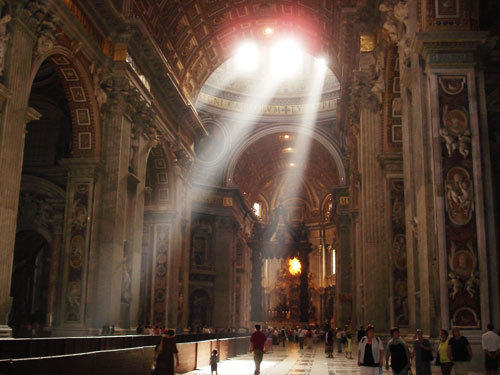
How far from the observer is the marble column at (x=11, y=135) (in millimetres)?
11414

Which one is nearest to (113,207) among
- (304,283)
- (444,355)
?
(444,355)

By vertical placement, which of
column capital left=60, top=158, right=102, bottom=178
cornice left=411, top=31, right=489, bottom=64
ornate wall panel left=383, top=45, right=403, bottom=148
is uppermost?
ornate wall panel left=383, top=45, right=403, bottom=148

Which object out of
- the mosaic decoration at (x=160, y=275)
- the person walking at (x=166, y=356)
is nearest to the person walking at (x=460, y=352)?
the person walking at (x=166, y=356)

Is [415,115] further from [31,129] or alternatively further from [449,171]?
[31,129]

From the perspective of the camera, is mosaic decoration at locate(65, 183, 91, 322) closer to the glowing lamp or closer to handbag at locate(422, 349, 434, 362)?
handbag at locate(422, 349, 434, 362)

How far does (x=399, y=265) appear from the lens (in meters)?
13.9

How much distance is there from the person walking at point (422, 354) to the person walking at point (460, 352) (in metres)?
0.26

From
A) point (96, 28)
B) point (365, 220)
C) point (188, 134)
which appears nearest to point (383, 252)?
point (365, 220)

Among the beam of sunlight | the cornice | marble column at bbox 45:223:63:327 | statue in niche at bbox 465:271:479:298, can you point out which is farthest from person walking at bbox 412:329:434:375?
the beam of sunlight

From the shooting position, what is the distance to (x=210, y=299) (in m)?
33.8

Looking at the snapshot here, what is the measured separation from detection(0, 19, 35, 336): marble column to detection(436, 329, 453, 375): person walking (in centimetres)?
790

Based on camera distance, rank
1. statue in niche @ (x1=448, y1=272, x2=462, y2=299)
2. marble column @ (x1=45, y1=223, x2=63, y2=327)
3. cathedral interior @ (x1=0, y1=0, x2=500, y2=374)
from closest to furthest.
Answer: statue in niche @ (x1=448, y1=272, x2=462, y2=299)
cathedral interior @ (x1=0, y1=0, x2=500, y2=374)
marble column @ (x1=45, y1=223, x2=63, y2=327)

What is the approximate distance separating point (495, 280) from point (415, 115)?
9.17ft

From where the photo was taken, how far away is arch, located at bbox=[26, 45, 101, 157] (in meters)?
15.6
